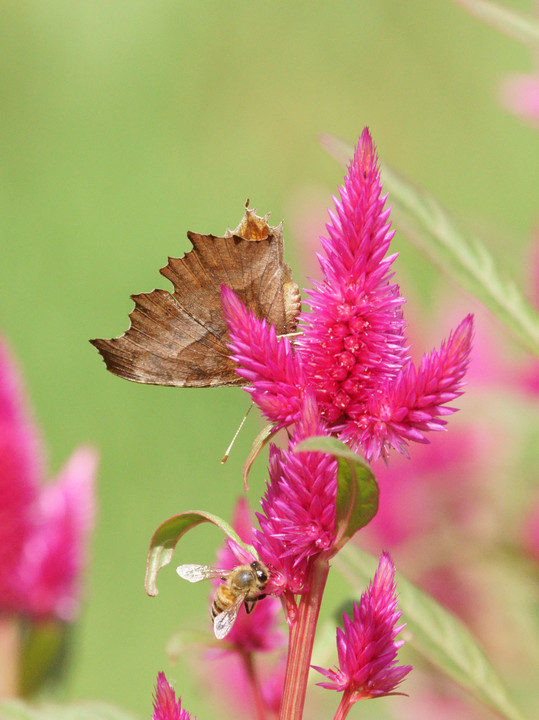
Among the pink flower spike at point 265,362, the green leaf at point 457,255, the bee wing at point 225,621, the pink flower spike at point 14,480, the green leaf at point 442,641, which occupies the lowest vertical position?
the pink flower spike at point 14,480

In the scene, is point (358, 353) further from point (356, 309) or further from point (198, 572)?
point (198, 572)

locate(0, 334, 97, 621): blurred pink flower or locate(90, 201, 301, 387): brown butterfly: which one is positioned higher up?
locate(90, 201, 301, 387): brown butterfly

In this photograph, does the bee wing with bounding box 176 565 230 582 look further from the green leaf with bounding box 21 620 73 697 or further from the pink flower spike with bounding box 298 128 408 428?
the green leaf with bounding box 21 620 73 697

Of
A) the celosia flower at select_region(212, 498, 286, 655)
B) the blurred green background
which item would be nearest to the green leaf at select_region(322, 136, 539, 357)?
the celosia flower at select_region(212, 498, 286, 655)

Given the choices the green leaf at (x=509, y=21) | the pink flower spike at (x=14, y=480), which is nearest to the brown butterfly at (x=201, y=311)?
the green leaf at (x=509, y=21)

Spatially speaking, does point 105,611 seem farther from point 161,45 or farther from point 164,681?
point 161,45

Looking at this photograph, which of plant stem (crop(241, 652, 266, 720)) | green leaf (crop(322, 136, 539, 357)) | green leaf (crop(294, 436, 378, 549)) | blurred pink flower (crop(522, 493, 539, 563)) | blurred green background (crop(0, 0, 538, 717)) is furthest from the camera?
blurred green background (crop(0, 0, 538, 717))

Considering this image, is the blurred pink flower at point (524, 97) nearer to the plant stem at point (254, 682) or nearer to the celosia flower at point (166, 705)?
the plant stem at point (254, 682)
